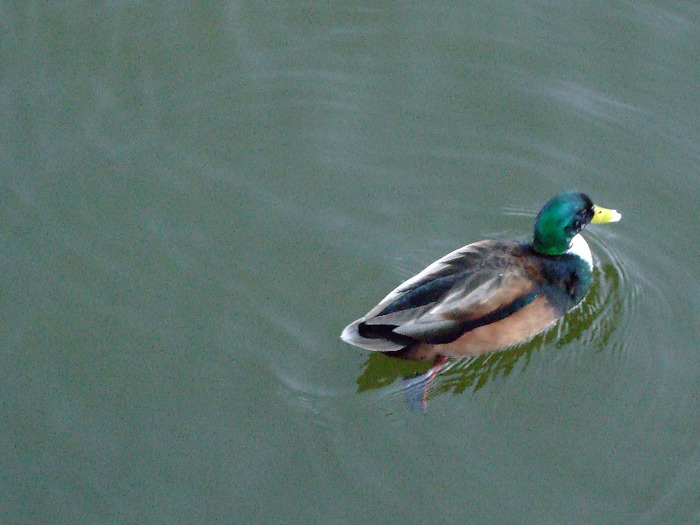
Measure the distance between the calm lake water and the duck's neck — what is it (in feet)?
0.82

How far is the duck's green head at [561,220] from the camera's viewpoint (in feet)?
23.7

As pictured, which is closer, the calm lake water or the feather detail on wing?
the calm lake water

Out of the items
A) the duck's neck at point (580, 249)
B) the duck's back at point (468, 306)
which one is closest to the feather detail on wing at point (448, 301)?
the duck's back at point (468, 306)

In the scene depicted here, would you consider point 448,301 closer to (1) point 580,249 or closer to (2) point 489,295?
(2) point 489,295

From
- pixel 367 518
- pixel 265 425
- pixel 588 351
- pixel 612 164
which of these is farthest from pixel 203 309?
pixel 612 164

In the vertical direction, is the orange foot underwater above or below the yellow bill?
below

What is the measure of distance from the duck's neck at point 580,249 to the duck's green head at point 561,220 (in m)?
0.09

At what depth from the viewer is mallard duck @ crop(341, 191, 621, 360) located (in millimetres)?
6828

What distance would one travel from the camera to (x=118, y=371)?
6.74 meters

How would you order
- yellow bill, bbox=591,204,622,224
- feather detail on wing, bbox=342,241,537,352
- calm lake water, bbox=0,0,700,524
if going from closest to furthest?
calm lake water, bbox=0,0,700,524
feather detail on wing, bbox=342,241,537,352
yellow bill, bbox=591,204,622,224

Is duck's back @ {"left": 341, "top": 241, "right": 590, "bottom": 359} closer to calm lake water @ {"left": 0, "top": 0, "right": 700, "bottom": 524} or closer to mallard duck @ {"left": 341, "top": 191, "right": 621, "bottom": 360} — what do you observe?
mallard duck @ {"left": 341, "top": 191, "right": 621, "bottom": 360}

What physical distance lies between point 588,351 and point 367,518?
1.96m

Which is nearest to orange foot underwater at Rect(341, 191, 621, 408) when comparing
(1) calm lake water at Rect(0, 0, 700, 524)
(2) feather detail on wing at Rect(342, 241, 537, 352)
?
(2) feather detail on wing at Rect(342, 241, 537, 352)

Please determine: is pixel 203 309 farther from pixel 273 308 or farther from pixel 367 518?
pixel 367 518
